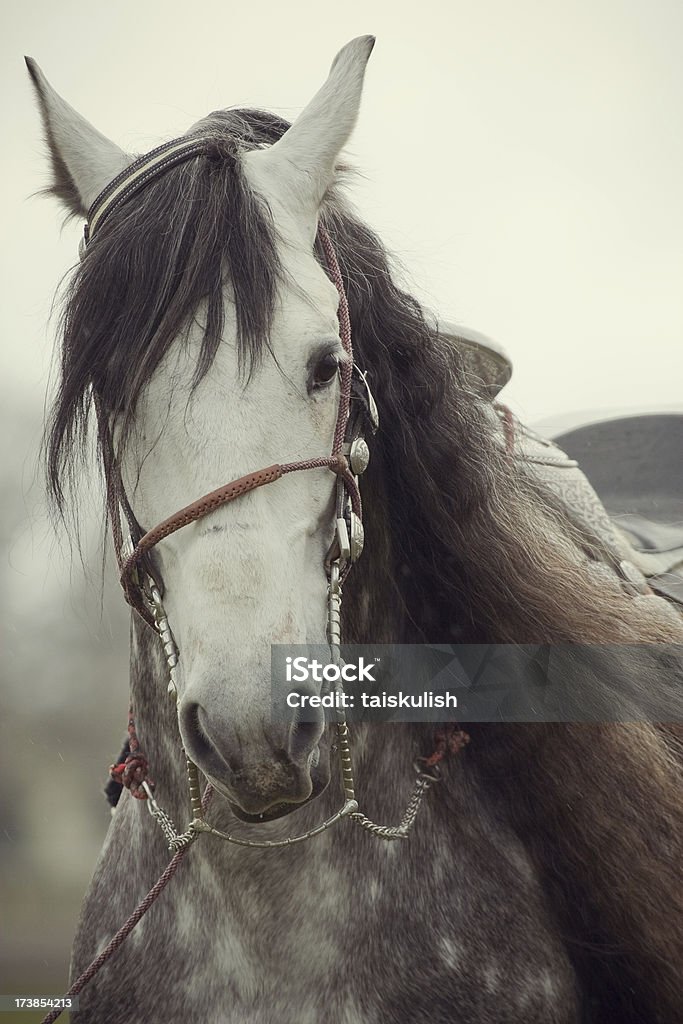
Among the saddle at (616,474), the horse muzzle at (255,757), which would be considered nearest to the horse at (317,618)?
the horse muzzle at (255,757)

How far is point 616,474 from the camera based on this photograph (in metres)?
2.36

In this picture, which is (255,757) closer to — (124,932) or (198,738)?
(198,738)

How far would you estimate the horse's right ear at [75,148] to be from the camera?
1.11m

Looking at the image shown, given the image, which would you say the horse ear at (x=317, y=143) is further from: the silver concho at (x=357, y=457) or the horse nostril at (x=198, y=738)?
the horse nostril at (x=198, y=738)

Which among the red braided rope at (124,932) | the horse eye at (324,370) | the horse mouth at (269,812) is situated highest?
the horse eye at (324,370)

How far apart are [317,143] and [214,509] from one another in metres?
0.53

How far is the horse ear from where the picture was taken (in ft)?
3.59

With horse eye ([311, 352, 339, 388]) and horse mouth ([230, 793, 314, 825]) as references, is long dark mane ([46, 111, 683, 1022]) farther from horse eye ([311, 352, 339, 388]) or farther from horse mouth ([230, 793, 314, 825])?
horse mouth ([230, 793, 314, 825])

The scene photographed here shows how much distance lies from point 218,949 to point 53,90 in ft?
3.74

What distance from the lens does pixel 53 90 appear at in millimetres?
1123

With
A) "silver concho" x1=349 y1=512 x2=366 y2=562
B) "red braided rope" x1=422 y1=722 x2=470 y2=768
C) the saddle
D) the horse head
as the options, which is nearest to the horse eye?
the horse head

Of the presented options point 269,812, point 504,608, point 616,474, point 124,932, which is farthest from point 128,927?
point 616,474

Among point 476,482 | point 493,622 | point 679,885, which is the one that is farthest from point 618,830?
point 476,482

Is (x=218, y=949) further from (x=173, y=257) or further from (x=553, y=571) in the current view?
(x=173, y=257)
